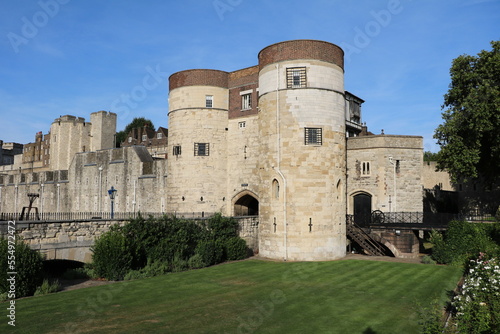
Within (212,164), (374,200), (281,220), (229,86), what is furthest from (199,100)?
(374,200)

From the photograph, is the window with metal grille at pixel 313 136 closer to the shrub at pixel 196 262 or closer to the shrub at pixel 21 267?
the shrub at pixel 196 262

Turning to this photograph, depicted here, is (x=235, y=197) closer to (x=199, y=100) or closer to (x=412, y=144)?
(x=199, y=100)

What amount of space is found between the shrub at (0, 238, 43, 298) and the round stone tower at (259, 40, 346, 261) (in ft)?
48.5

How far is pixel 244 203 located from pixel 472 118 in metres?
18.6

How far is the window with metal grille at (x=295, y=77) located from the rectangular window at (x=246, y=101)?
635 centimetres

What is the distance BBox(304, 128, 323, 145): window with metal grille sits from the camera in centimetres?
2731

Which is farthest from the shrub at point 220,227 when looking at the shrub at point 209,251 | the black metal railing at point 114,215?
the black metal railing at point 114,215

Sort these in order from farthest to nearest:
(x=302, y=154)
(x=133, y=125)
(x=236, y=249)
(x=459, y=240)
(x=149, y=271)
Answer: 1. (x=133, y=125)
2. (x=236, y=249)
3. (x=302, y=154)
4. (x=459, y=240)
5. (x=149, y=271)

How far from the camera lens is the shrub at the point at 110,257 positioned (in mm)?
20359

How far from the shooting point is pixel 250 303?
15852 millimetres

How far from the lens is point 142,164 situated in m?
39.3

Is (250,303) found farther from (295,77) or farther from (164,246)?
(295,77)

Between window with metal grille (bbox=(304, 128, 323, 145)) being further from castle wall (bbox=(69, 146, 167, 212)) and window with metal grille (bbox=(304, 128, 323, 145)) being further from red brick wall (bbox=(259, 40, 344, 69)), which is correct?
castle wall (bbox=(69, 146, 167, 212))

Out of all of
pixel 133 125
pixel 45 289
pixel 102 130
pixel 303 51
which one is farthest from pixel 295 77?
pixel 133 125
